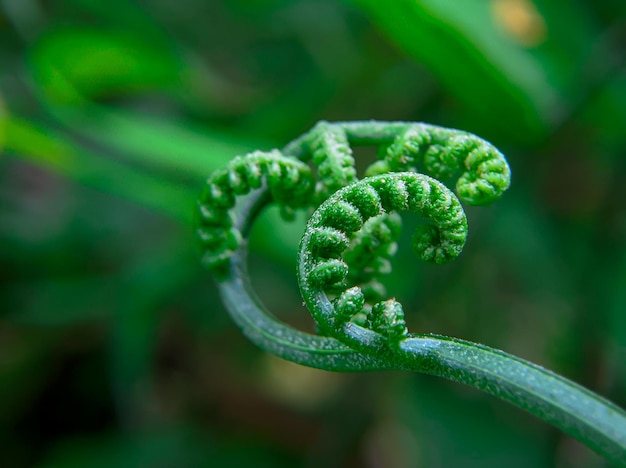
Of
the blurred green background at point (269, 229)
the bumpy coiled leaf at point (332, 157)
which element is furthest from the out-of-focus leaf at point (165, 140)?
the bumpy coiled leaf at point (332, 157)

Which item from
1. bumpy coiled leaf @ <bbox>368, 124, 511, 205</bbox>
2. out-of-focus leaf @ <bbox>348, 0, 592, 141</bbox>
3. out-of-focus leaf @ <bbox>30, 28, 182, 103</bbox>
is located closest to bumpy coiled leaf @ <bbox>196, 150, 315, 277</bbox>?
bumpy coiled leaf @ <bbox>368, 124, 511, 205</bbox>

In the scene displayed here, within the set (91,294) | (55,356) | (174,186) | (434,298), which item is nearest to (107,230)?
(91,294)

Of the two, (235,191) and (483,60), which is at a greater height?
(483,60)

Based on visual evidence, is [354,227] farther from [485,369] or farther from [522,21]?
[522,21]

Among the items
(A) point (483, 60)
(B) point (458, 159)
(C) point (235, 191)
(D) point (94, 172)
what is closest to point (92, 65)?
(D) point (94, 172)

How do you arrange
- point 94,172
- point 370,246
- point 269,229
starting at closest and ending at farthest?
point 370,246 < point 269,229 < point 94,172

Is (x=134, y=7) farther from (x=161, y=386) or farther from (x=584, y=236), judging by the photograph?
(x=584, y=236)

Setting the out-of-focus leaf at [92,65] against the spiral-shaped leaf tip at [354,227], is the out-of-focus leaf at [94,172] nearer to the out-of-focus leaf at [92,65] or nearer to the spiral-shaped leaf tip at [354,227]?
the out-of-focus leaf at [92,65]
